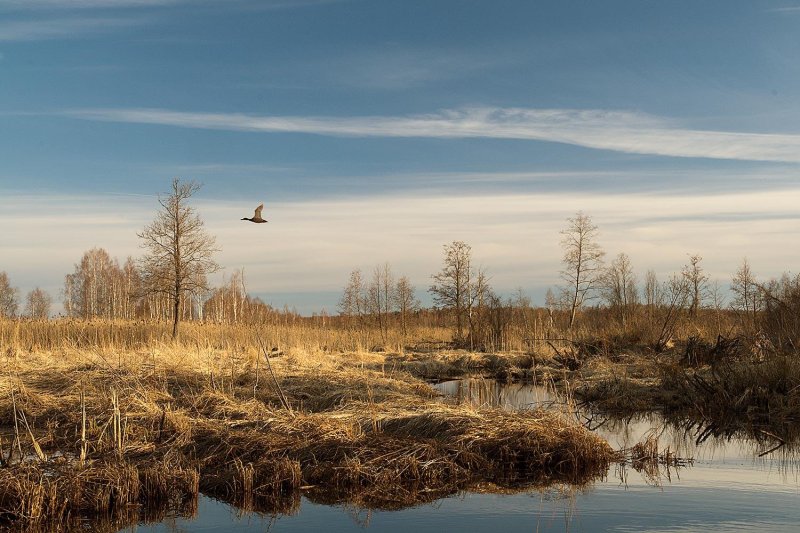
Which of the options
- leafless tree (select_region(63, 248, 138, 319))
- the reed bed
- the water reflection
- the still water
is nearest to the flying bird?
the reed bed

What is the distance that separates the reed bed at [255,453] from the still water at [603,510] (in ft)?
1.16

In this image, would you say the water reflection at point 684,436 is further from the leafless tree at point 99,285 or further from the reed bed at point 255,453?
the leafless tree at point 99,285

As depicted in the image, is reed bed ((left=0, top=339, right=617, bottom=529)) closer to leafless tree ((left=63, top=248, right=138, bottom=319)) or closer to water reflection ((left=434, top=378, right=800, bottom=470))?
water reflection ((left=434, top=378, right=800, bottom=470))

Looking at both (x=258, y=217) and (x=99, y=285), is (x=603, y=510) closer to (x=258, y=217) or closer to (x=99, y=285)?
(x=258, y=217)

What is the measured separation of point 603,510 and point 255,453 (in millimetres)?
3865

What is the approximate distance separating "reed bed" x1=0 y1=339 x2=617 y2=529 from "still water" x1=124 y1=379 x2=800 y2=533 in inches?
13.9

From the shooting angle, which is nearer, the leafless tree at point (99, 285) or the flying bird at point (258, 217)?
the flying bird at point (258, 217)

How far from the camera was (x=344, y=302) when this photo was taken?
51656mm

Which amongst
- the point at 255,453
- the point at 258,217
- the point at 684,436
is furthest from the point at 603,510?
the point at 258,217

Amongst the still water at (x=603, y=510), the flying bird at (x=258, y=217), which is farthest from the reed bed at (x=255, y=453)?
the flying bird at (x=258, y=217)

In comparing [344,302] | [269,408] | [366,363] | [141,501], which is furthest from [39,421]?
[344,302]

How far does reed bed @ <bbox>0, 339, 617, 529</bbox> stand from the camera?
6.77 metres

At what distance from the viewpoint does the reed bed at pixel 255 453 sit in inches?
267

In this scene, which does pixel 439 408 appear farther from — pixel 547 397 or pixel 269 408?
pixel 547 397
